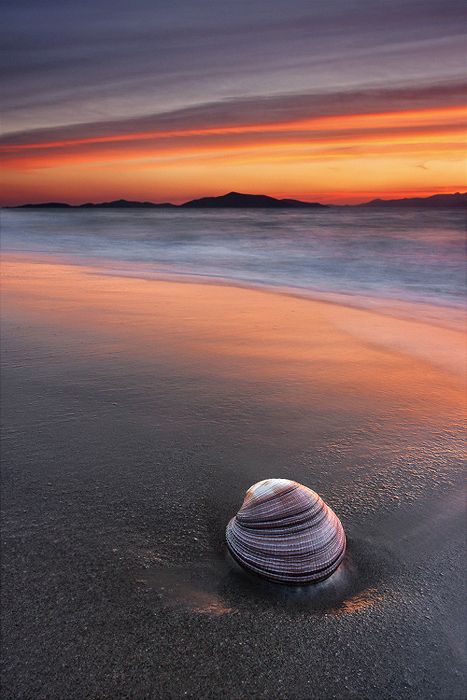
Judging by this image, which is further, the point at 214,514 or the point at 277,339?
the point at 277,339

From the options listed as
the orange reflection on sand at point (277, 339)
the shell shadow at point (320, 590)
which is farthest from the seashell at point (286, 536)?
the orange reflection on sand at point (277, 339)

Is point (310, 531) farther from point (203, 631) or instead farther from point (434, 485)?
point (434, 485)

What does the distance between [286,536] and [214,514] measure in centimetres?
48

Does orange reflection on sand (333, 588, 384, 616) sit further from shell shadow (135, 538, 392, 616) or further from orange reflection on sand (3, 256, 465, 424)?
orange reflection on sand (3, 256, 465, 424)

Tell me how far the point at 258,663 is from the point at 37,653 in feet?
2.28

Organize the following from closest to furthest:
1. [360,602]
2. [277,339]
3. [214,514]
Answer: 1. [360,602]
2. [214,514]
3. [277,339]

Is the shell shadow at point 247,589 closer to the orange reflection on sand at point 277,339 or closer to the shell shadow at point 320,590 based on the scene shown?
the shell shadow at point 320,590

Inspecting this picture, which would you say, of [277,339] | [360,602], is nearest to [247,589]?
[360,602]

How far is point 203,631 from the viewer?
173 cm

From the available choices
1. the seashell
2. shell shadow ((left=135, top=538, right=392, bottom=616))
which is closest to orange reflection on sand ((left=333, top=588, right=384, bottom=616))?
shell shadow ((left=135, top=538, right=392, bottom=616))

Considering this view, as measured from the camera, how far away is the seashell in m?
1.90

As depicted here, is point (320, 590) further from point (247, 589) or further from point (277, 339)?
point (277, 339)

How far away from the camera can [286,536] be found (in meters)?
1.95

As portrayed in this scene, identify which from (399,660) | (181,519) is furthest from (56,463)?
(399,660)
